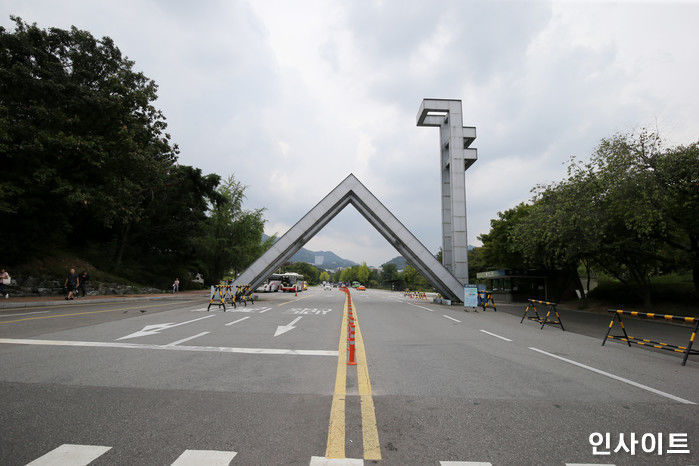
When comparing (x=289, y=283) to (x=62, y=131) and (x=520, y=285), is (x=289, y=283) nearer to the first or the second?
(x=520, y=285)

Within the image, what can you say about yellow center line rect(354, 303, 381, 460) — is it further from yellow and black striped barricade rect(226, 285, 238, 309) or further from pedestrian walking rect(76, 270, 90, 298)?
pedestrian walking rect(76, 270, 90, 298)

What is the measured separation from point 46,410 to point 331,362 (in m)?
4.09

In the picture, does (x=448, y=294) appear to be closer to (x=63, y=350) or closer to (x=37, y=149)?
(x=63, y=350)

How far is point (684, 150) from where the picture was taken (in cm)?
1520

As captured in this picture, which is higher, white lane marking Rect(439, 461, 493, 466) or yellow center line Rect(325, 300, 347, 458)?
white lane marking Rect(439, 461, 493, 466)

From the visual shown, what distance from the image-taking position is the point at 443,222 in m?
28.6

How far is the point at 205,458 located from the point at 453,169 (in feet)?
87.3

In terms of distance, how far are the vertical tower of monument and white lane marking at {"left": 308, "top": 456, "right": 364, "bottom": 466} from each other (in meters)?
24.1

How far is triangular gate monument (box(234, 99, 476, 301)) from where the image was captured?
25141 millimetres

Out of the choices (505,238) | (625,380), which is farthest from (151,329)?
(505,238)

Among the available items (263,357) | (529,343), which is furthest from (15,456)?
(529,343)

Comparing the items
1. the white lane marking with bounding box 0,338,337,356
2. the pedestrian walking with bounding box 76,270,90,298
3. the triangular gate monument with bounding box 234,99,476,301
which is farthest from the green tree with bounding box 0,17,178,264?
the white lane marking with bounding box 0,338,337,356

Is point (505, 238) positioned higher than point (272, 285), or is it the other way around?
point (505, 238)

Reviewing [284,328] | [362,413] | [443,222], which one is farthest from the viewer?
[443,222]
